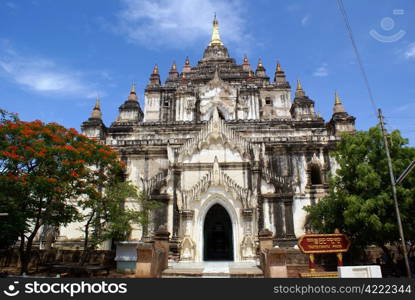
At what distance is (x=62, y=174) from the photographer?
16.4 m

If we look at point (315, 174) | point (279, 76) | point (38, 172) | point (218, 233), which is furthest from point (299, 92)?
point (38, 172)

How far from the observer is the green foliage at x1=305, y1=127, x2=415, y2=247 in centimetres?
1515

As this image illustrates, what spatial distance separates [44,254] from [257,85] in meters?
27.3

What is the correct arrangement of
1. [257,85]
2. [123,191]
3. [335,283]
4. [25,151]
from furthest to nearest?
[257,85] → [123,191] → [25,151] → [335,283]

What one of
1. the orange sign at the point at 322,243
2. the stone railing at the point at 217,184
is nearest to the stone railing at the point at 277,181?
the stone railing at the point at 217,184

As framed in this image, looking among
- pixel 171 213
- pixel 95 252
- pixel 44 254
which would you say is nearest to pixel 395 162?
pixel 171 213

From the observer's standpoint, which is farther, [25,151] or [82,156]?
[82,156]

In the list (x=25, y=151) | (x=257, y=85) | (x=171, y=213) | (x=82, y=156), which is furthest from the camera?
(x=257, y=85)

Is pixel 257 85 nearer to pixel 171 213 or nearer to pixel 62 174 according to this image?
pixel 171 213

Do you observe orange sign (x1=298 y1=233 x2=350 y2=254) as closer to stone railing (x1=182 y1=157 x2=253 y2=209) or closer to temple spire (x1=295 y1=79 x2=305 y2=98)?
stone railing (x1=182 y1=157 x2=253 y2=209)

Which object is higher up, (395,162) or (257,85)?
(257,85)

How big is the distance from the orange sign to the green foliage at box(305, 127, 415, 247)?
1704 millimetres

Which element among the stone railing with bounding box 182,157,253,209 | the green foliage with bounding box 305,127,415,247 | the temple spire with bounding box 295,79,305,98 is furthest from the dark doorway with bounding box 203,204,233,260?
the temple spire with bounding box 295,79,305,98

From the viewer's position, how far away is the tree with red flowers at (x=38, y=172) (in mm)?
15352
